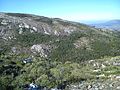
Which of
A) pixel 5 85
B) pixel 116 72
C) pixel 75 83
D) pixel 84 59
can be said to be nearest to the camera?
pixel 5 85

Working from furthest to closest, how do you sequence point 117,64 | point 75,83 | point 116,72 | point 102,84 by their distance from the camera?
point 117,64 < point 116,72 < point 75,83 < point 102,84

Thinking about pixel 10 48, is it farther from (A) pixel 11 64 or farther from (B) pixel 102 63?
(B) pixel 102 63

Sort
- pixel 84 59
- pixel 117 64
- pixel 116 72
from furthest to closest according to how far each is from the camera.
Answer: pixel 84 59, pixel 117 64, pixel 116 72

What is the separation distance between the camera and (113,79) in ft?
412

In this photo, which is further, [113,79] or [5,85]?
[113,79]

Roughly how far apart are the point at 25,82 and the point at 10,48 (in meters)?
83.8

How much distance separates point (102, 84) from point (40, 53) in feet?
288

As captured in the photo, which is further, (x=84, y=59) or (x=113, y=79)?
(x=84, y=59)

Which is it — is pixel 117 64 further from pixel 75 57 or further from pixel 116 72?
pixel 75 57

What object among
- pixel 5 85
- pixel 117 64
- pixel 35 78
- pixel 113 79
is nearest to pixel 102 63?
pixel 117 64

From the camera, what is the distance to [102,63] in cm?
16900

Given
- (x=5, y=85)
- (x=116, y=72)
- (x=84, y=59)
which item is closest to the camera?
(x=5, y=85)

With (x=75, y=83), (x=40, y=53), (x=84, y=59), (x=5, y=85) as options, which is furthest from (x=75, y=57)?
(x=5, y=85)

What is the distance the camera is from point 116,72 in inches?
5591
